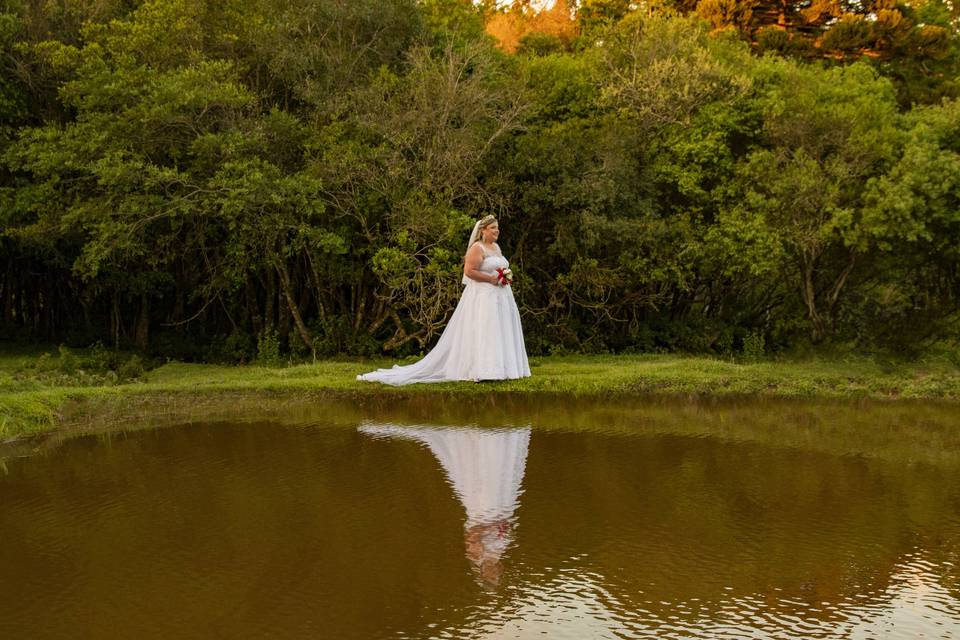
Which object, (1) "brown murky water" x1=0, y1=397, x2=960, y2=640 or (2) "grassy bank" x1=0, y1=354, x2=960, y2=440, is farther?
(2) "grassy bank" x1=0, y1=354, x2=960, y2=440

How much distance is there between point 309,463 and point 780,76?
13.2m

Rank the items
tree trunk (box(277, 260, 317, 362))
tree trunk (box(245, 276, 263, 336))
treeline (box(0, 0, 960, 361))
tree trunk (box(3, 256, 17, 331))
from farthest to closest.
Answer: tree trunk (box(3, 256, 17, 331))
tree trunk (box(245, 276, 263, 336))
tree trunk (box(277, 260, 317, 362))
treeline (box(0, 0, 960, 361))

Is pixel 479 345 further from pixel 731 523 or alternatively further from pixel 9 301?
pixel 9 301

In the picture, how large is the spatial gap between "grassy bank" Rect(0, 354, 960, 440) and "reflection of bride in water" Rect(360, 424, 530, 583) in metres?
2.45

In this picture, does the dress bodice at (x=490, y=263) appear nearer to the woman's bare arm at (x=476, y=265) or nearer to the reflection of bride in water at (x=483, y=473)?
the woman's bare arm at (x=476, y=265)

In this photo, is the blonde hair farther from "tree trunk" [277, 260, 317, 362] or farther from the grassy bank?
"tree trunk" [277, 260, 317, 362]

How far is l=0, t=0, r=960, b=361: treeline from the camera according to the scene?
14922mm

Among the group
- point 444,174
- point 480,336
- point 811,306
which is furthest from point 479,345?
point 811,306

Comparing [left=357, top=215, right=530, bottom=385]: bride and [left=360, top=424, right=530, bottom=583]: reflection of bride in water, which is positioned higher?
[left=357, top=215, right=530, bottom=385]: bride

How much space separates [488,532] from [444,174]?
9758 millimetres

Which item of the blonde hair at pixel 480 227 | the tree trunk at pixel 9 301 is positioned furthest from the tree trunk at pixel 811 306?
the tree trunk at pixel 9 301

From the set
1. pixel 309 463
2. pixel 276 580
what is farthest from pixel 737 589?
pixel 309 463

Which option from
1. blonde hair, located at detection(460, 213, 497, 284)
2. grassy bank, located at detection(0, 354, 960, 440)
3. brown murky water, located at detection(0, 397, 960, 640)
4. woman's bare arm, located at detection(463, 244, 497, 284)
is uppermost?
blonde hair, located at detection(460, 213, 497, 284)

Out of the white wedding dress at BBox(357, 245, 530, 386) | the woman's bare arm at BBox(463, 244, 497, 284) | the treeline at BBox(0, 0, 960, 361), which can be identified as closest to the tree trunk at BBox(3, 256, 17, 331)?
the treeline at BBox(0, 0, 960, 361)
